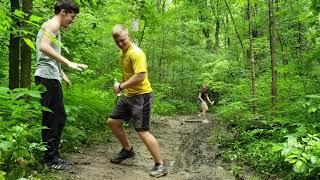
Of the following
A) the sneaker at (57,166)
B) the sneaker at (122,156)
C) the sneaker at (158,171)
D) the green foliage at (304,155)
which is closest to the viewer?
the green foliage at (304,155)

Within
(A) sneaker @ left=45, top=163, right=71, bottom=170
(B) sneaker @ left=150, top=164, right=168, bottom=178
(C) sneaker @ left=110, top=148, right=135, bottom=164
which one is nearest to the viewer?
(A) sneaker @ left=45, top=163, right=71, bottom=170

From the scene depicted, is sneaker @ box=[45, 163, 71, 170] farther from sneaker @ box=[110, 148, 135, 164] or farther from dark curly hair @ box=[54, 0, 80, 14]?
dark curly hair @ box=[54, 0, 80, 14]

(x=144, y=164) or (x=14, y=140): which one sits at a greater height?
(x=14, y=140)

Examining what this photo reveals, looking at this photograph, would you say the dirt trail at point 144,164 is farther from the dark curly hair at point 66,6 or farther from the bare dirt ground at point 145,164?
the dark curly hair at point 66,6

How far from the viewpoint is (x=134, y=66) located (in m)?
5.52

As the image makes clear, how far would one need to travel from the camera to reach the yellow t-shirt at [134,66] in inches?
217

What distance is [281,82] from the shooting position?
10961 mm

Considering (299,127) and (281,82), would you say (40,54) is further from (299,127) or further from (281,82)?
(281,82)

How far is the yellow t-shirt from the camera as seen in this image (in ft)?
18.1

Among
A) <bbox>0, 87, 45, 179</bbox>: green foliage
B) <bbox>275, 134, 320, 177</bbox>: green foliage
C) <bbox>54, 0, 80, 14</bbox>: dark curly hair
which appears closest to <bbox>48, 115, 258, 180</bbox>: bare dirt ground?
<bbox>0, 87, 45, 179</bbox>: green foliage

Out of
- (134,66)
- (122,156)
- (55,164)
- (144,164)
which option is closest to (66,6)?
(134,66)

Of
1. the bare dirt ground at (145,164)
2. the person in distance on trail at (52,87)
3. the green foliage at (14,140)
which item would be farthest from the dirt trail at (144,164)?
the green foliage at (14,140)

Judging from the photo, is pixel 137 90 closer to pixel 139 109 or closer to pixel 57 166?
pixel 139 109

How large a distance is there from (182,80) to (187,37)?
2.91m
